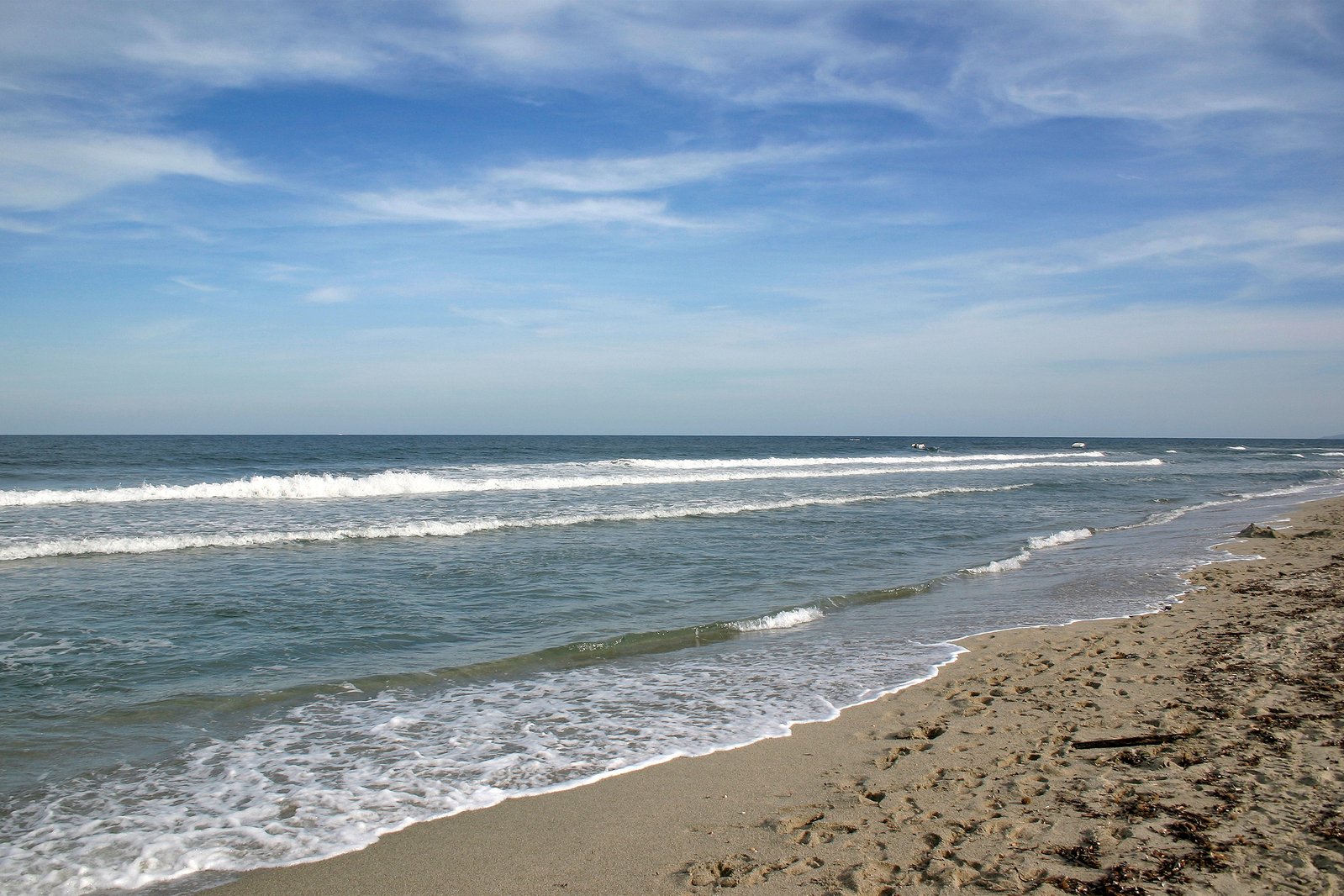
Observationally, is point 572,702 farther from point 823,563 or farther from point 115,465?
point 115,465

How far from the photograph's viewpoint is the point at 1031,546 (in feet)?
52.0

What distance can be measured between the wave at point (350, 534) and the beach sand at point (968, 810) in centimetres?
1224

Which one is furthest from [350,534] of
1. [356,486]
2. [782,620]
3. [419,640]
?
[782,620]

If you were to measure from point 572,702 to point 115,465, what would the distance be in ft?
146

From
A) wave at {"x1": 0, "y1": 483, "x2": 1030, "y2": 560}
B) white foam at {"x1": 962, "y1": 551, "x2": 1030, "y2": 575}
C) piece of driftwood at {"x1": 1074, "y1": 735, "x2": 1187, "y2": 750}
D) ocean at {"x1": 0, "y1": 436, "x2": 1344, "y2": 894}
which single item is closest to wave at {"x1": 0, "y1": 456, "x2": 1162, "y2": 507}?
ocean at {"x1": 0, "y1": 436, "x2": 1344, "y2": 894}

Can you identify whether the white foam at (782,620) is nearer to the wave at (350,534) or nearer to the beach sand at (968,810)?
the beach sand at (968,810)

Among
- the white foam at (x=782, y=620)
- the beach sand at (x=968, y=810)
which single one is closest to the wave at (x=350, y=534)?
the white foam at (x=782, y=620)

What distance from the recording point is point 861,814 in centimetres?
431

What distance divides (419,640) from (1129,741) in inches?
262

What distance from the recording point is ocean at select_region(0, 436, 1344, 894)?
4.67 meters

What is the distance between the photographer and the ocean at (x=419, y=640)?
4.67 metres

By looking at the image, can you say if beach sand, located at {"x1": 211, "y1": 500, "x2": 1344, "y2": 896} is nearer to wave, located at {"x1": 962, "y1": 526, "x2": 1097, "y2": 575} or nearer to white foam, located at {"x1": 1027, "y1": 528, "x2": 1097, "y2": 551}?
wave, located at {"x1": 962, "y1": 526, "x2": 1097, "y2": 575}

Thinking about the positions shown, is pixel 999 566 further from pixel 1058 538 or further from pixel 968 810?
pixel 968 810

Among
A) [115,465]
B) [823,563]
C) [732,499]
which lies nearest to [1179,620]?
[823,563]
